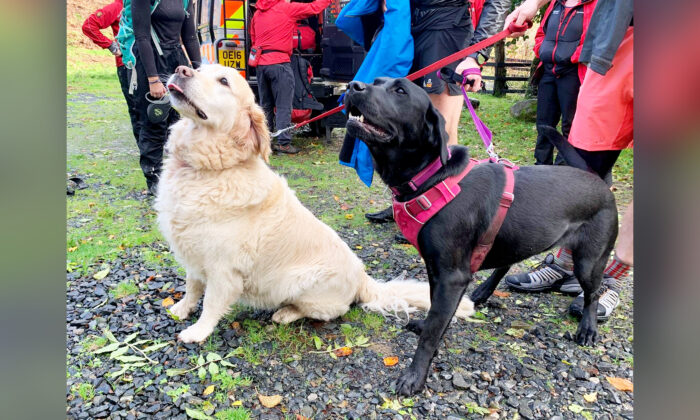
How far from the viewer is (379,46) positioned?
163 inches

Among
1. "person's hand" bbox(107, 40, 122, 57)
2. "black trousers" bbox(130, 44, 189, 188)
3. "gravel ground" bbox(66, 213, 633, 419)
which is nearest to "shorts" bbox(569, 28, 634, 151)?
"gravel ground" bbox(66, 213, 633, 419)

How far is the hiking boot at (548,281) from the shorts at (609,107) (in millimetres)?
1152

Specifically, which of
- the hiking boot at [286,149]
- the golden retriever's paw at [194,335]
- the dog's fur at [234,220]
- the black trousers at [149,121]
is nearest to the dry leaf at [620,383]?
the dog's fur at [234,220]

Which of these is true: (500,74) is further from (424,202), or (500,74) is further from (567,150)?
(424,202)

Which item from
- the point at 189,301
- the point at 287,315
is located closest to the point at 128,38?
the point at 189,301

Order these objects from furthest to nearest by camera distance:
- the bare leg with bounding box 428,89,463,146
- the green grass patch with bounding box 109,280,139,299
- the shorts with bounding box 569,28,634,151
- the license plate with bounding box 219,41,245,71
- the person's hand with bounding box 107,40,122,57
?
the license plate with bounding box 219,41,245,71 → the person's hand with bounding box 107,40,122,57 → the bare leg with bounding box 428,89,463,146 → the green grass patch with bounding box 109,280,139,299 → the shorts with bounding box 569,28,634,151

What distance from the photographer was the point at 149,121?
5391 mm

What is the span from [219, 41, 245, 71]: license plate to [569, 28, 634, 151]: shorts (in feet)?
23.0

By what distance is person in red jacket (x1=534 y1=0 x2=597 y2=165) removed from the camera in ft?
13.0

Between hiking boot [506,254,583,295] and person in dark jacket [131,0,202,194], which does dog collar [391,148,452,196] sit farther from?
person in dark jacket [131,0,202,194]

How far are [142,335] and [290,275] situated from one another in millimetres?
1071

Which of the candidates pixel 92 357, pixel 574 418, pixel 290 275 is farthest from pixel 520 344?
pixel 92 357

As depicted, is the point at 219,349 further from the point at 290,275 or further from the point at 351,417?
the point at 351,417

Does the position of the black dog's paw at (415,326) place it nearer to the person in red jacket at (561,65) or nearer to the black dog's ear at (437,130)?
the black dog's ear at (437,130)
